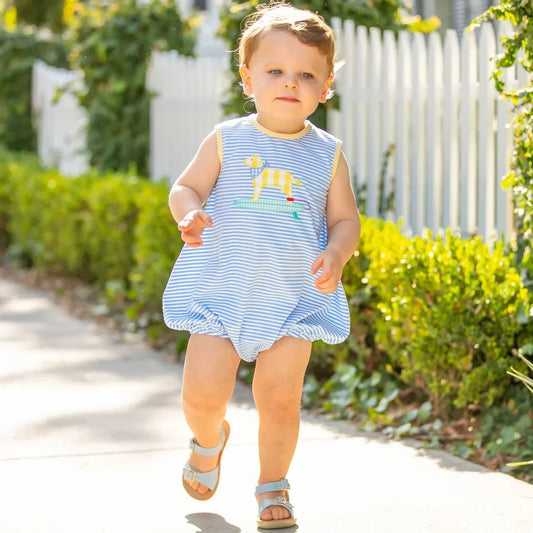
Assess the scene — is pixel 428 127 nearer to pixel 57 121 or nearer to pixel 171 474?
pixel 171 474

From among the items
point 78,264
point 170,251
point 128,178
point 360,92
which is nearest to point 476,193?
point 360,92

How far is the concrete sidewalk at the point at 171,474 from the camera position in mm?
3236

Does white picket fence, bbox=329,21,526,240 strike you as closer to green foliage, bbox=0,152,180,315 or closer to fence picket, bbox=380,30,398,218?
fence picket, bbox=380,30,398,218

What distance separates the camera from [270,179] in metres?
3.23

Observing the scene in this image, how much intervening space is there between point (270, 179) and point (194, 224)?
353 mm

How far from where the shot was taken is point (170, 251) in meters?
6.33

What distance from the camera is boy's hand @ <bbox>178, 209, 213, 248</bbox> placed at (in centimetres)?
299

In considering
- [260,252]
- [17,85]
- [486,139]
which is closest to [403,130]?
[486,139]

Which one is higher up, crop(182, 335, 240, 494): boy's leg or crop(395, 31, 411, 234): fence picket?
crop(395, 31, 411, 234): fence picket

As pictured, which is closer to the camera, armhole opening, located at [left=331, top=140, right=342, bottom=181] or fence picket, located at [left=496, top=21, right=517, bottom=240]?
armhole opening, located at [left=331, top=140, right=342, bottom=181]

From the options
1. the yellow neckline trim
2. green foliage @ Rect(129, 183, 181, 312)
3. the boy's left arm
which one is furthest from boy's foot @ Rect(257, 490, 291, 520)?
green foliage @ Rect(129, 183, 181, 312)

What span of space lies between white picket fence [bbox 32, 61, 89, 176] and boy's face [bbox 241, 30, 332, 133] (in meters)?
7.02

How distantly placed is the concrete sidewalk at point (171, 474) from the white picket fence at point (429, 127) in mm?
1389

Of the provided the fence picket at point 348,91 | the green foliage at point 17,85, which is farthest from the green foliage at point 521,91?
the green foliage at point 17,85
